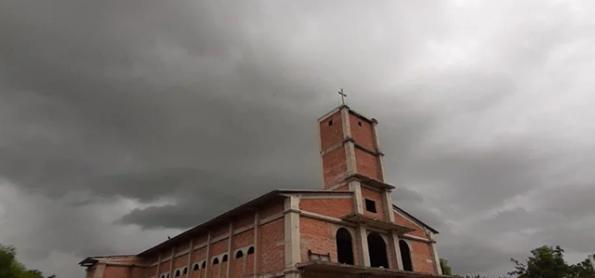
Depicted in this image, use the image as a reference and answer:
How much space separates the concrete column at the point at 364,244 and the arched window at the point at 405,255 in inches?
173

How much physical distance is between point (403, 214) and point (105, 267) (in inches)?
992

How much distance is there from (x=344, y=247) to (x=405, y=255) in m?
5.95

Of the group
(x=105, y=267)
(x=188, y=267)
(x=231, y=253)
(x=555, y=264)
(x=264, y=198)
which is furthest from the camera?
(x=555, y=264)

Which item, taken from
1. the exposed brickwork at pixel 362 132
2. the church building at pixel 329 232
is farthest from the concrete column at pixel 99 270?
the exposed brickwork at pixel 362 132

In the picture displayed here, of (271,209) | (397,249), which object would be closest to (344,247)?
(397,249)

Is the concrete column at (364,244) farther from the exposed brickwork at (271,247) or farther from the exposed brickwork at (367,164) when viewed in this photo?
the exposed brickwork at (271,247)

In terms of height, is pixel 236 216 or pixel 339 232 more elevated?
pixel 236 216

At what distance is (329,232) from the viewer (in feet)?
71.8

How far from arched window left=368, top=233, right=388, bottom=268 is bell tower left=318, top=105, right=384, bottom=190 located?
3.81 m

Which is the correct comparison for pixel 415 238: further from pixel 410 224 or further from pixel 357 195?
pixel 357 195

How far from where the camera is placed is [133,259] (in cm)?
3484

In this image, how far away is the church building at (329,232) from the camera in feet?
66.9

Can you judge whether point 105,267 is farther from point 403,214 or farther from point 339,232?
point 403,214

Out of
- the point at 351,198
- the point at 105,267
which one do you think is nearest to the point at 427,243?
the point at 351,198
